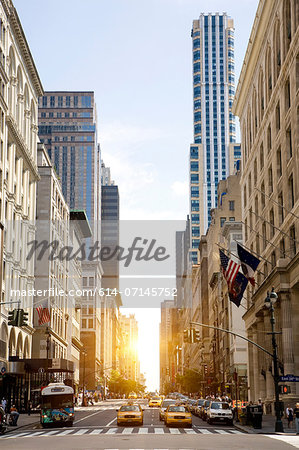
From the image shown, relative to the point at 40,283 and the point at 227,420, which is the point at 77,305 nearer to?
the point at 40,283

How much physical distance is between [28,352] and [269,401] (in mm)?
35925

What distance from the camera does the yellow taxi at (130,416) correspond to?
148ft

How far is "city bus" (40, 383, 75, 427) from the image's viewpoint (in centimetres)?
4556

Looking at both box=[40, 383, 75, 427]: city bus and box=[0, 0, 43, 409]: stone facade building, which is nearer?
box=[40, 383, 75, 427]: city bus

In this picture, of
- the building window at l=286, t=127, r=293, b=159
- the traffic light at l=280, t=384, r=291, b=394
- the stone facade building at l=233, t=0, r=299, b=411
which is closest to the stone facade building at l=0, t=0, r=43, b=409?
the stone facade building at l=233, t=0, r=299, b=411

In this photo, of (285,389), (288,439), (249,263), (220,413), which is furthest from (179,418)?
(249,263)

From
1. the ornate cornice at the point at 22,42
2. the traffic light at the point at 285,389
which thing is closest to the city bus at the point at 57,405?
the traffic light at the point at 285,389

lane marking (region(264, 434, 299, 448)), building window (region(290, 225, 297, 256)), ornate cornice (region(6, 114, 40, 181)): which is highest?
ornate cornice (region(6, 114, 40, 181))

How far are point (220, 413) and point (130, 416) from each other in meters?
6.71

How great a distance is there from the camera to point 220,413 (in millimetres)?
47594

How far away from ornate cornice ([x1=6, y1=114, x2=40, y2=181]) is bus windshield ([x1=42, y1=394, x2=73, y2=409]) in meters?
35.8

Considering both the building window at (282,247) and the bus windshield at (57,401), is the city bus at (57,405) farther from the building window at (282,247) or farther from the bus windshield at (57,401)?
the building window at (282,247)

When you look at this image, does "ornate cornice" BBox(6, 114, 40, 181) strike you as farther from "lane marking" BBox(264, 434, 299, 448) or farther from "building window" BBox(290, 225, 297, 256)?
"lane marking" BBox(264, 434, 299, 448)

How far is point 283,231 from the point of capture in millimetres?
57062
